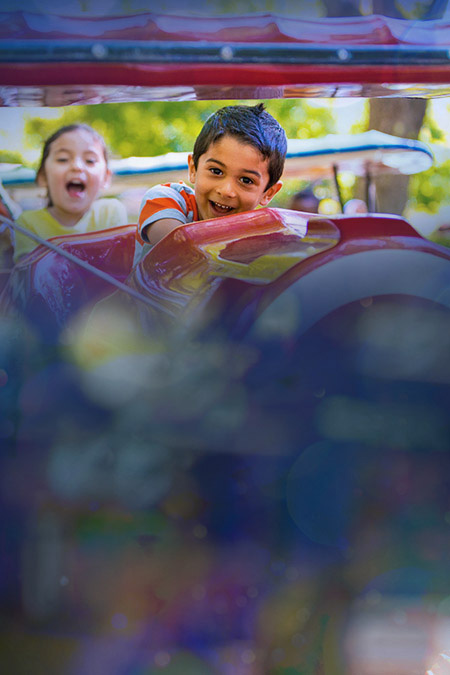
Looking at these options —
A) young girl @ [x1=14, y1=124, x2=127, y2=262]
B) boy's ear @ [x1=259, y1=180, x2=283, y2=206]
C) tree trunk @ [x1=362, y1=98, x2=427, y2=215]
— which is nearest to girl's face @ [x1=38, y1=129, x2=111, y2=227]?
young girl @ [x1=14, y1=124, x2=127, y2=262]

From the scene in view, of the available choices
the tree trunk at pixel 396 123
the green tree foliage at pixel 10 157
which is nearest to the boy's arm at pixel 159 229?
the green tree foliage at pixel 10 157

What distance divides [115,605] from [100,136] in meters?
1.24

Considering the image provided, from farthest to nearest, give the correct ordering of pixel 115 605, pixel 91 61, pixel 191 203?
1. pixel 191 203
2. pixel 115 605
3. pixel 91 61

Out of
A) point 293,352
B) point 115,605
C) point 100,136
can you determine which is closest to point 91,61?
point 100,136

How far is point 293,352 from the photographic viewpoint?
1784 millimetres

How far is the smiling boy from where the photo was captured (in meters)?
1.83

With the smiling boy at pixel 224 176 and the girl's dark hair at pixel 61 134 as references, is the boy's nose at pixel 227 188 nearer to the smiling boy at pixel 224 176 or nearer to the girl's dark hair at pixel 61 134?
the smiling boy at pixel 224 176

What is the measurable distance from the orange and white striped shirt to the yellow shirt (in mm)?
73

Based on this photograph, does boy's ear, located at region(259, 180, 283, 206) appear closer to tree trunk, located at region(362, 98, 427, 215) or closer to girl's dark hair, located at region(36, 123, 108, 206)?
tree trunk, located at region(362, 98, 427, 215)

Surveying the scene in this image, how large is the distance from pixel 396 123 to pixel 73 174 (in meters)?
0.87

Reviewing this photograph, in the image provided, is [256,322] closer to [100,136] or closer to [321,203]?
[321,203]

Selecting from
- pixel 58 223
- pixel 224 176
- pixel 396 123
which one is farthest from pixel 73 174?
pixel 396 123

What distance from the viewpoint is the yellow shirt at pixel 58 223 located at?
1.76 metres

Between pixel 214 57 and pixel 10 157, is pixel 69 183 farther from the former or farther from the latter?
pixel 214 57
